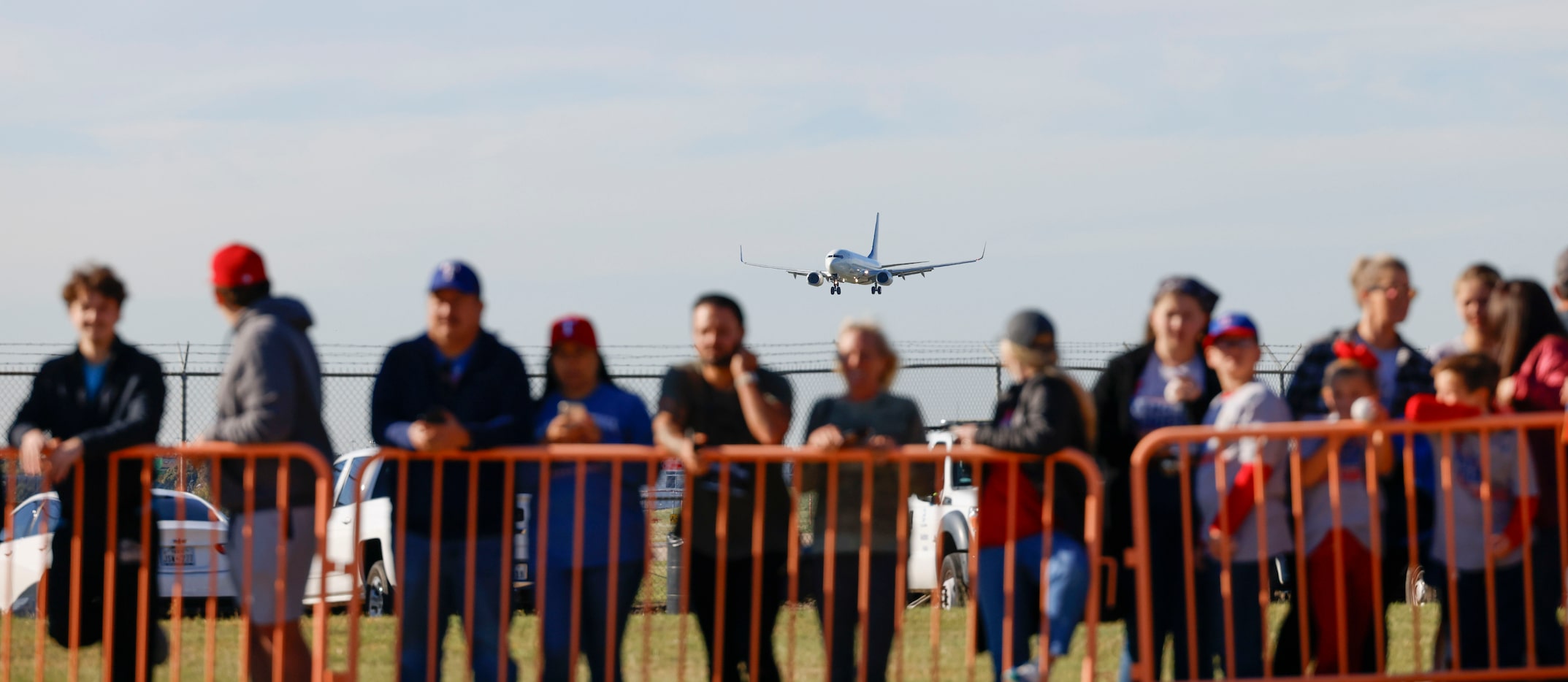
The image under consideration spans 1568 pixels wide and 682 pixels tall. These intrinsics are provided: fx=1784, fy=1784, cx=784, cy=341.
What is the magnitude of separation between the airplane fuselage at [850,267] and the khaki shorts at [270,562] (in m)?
55.4

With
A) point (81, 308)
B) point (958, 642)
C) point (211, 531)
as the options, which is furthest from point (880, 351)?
point (211, 531)

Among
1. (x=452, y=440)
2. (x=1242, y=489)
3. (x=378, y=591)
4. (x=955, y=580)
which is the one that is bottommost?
(x=378, y=591)

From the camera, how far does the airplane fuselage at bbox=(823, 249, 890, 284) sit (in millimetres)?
61250

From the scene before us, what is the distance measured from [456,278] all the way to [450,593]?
1.03m

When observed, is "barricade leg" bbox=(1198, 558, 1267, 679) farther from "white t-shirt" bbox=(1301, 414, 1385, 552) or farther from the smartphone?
Result: the smartphone

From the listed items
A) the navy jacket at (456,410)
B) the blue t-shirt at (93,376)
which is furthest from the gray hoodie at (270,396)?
the blue t-shirt at (93,376)

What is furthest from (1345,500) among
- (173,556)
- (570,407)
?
(173,556)

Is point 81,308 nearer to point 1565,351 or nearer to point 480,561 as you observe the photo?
point 480,561

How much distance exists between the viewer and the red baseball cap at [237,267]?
19.5 feet

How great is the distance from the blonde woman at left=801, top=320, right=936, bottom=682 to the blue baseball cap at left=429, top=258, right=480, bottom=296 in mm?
1220

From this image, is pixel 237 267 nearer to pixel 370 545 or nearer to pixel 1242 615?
pixel 1242 615

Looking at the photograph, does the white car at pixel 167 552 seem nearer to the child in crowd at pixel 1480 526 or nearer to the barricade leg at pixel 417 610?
the barricade leg at pixel 417 610

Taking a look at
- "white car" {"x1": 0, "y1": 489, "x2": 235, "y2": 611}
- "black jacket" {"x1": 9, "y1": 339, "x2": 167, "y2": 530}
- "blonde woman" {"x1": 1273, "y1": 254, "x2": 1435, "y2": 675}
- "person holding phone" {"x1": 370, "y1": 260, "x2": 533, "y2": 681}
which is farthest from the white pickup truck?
"black jacket" {"x1": 9, "y1": 339, "x2": 167, "y2": 530}

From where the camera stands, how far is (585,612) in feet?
19.3
